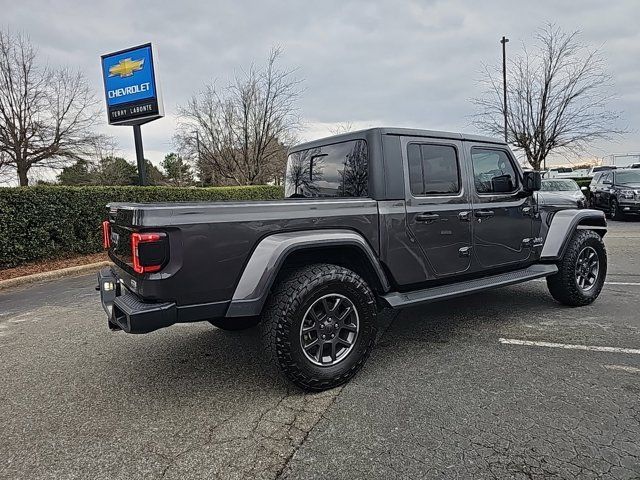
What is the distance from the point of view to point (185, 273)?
2555mm

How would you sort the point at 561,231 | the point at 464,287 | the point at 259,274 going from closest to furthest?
the point at 259,274
the point at 464,287
the point at 561,231

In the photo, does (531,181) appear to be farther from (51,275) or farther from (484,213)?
(51,275)

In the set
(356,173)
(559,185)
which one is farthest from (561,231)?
(559,185)

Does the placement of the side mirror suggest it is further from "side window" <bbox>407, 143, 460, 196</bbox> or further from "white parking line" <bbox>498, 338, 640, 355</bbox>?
"white parking line" <bbox>498, 338, 640, 355</bbox>

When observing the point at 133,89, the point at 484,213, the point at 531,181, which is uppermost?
the point at 133,89

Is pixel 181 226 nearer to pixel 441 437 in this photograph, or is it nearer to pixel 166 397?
pixel 166 397

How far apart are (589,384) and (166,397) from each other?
2.85 meters

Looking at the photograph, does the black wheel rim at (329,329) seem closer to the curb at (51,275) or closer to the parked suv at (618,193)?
the curb at (51,275)

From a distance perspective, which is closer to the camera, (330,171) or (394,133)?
(394,133)

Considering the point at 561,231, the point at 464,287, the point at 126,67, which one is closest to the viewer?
the point at 464,287

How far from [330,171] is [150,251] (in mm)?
1876

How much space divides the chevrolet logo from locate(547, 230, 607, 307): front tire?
32.1ft

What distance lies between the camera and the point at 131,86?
412 inches

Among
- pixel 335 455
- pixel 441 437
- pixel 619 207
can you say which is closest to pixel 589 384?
pixel 441 437
